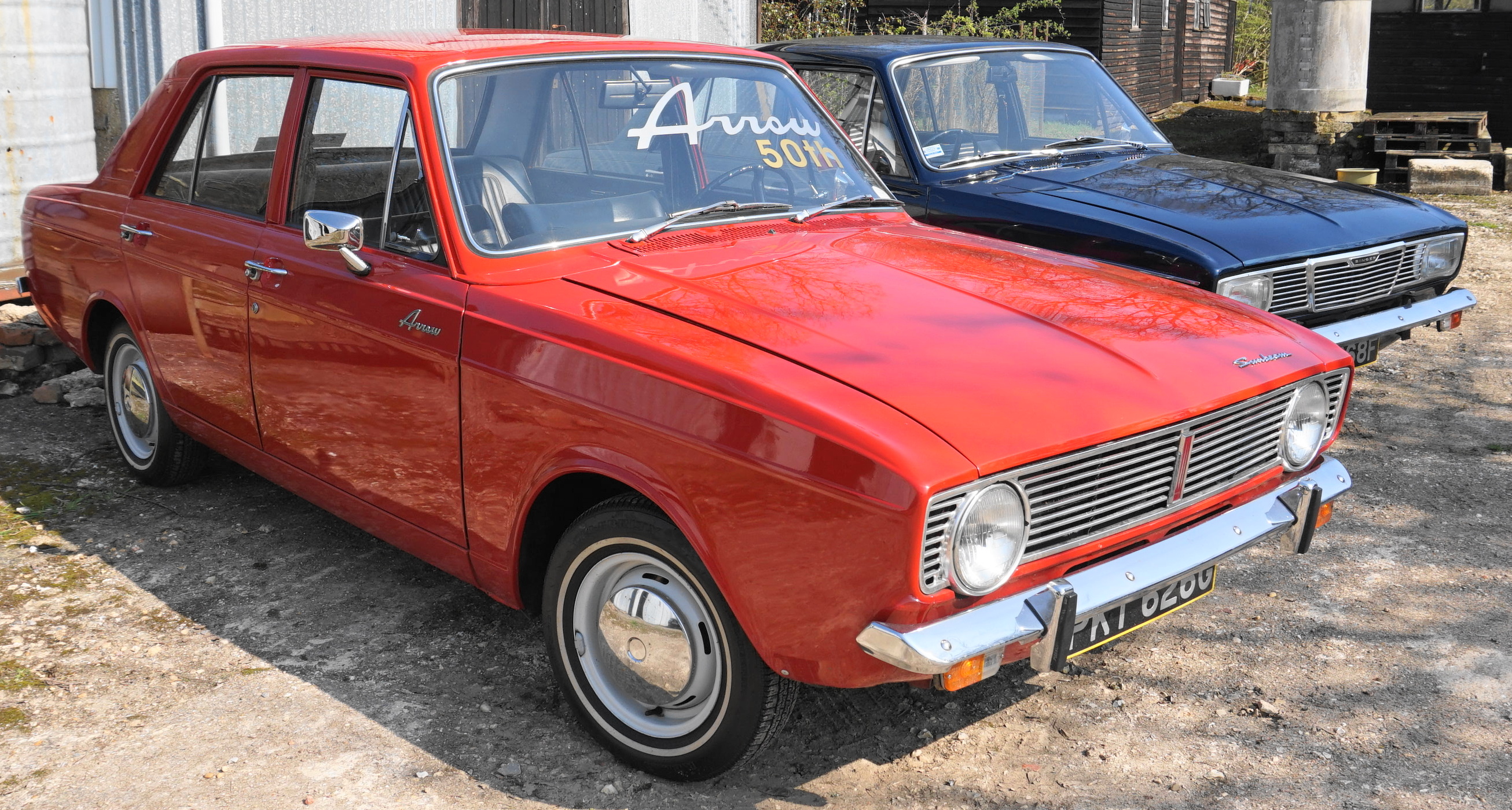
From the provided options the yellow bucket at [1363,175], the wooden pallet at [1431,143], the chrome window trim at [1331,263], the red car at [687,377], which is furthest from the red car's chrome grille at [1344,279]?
the wooden pallet at [1431,143]

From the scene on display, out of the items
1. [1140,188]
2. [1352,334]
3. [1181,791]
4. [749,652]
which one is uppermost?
[1140,188]

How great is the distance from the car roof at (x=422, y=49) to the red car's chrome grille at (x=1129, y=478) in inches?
78.5

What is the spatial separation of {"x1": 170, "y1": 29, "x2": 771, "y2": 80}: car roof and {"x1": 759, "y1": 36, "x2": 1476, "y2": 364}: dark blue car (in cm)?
168

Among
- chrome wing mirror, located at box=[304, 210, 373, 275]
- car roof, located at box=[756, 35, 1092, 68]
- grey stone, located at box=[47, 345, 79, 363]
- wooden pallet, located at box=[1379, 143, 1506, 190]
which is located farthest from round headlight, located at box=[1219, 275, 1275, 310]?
wooden pallet, located at box=[1379, 143, 1506, 190]

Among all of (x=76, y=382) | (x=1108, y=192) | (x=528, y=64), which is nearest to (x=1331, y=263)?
(x=1108, y=192)

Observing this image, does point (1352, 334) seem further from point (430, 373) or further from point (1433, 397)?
point (430, 373)

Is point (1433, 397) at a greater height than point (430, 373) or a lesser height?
lesser

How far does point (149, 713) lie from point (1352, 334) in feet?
15.4

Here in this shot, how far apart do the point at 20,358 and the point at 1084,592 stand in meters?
5.93

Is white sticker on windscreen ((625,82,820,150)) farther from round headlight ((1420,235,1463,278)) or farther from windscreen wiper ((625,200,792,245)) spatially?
round headlight ((1420,235,1463,278))

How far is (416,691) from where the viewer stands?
11.8 feet

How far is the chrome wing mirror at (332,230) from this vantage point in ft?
11.2

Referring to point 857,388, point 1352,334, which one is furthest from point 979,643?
point 1352,334

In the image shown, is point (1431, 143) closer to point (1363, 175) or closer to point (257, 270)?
point (1363, 175)
